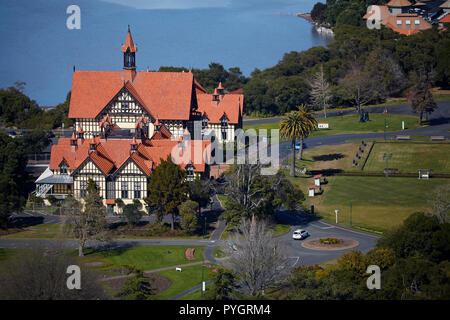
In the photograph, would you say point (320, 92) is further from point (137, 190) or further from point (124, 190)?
point (124, 190)

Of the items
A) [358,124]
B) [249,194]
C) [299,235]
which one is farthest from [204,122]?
[299,235]

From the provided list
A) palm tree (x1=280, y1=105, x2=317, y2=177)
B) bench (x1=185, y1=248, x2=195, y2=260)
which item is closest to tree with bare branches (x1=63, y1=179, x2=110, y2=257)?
bench (x1=185, y1=248, x2=195, y2=260)

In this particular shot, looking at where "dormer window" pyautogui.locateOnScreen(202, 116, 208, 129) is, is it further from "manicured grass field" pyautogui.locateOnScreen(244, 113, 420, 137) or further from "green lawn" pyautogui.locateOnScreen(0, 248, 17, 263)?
"green lawn" pyautogui.locateOnScreen(0, 248, 17, 263)

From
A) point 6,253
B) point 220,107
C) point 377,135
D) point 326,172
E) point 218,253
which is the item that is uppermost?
point 220,107

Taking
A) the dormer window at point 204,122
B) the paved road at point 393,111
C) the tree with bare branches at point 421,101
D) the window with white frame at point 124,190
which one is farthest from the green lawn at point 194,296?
the paved road at point 393,111

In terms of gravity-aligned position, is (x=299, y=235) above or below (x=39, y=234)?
below

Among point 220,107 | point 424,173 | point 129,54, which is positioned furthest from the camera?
point 220,107

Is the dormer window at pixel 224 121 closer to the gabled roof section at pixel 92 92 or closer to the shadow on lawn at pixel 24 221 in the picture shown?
the gabled roof section at pixel 92 92
